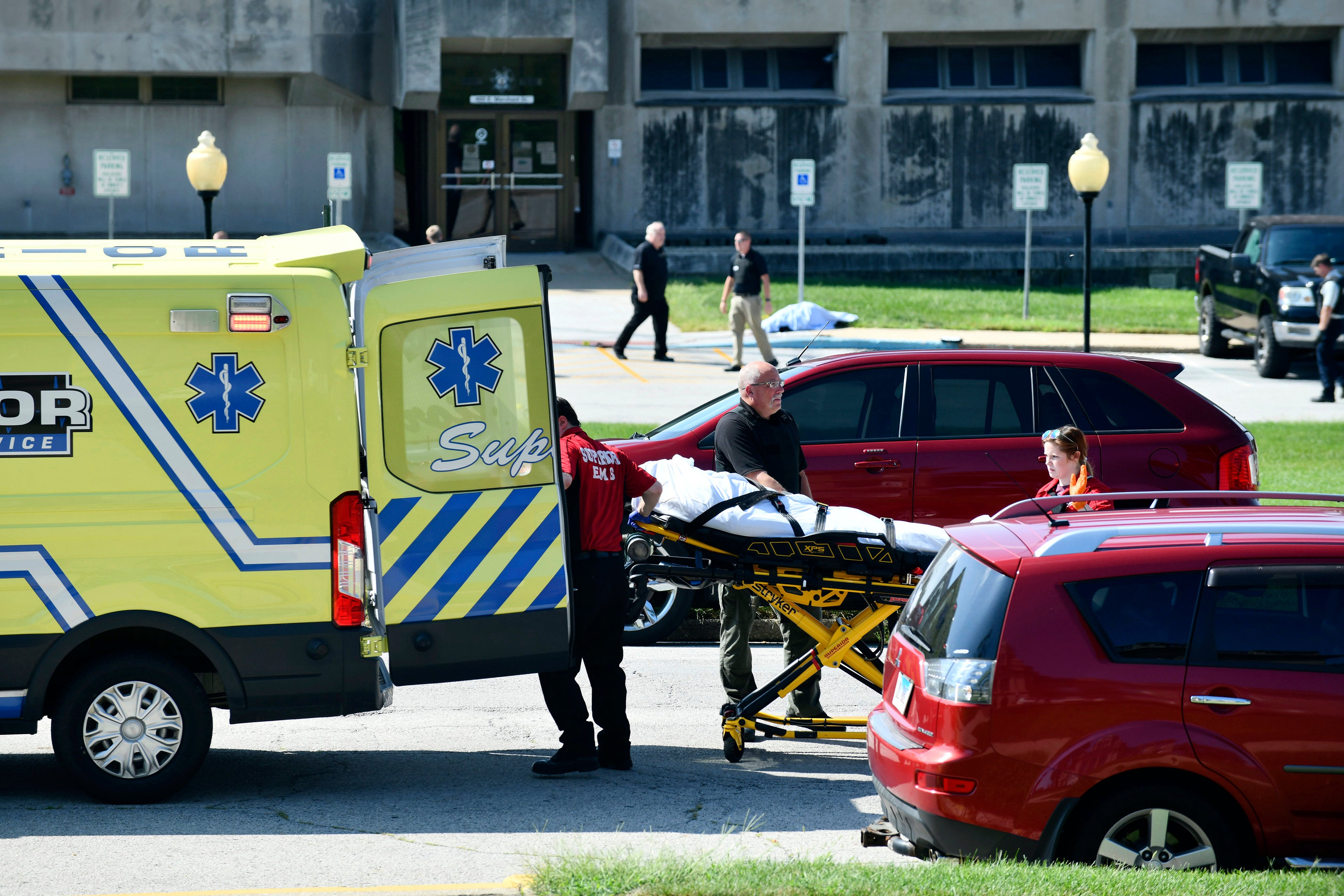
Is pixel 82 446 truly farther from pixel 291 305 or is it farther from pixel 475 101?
pixel 475 101

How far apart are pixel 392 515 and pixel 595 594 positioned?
1086mm

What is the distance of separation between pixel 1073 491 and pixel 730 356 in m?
15.8

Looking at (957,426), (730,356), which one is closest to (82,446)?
(957,426)

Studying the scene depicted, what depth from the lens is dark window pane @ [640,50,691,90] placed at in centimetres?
3509

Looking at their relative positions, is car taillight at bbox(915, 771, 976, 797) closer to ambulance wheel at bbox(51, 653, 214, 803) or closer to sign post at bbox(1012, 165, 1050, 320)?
ambulance wheel at bbox(51, 653, 214, 803)

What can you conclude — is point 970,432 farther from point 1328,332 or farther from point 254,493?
point 1328,332

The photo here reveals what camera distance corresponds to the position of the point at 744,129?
3503 cm

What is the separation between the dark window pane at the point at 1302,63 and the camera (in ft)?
119

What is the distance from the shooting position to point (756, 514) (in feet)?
23.4

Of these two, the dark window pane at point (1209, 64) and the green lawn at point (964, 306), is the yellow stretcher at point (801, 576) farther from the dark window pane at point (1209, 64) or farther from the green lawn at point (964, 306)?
the dark window pane at point (1209, 64)

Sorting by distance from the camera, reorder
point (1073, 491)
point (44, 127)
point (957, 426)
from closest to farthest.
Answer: point (1073, 491), point (957, 426), point (44, 127)

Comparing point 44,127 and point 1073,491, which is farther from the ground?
point 44,127

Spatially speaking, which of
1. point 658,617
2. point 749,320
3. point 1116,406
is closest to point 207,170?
point 749,320

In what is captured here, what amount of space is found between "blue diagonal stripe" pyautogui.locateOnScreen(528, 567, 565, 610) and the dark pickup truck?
651 inches
